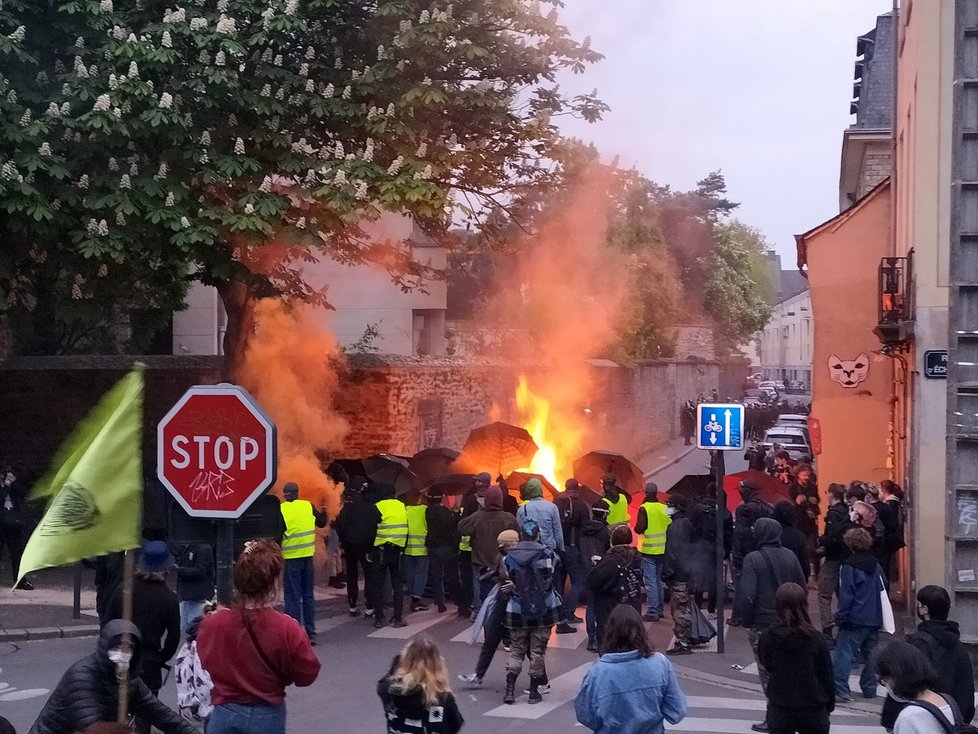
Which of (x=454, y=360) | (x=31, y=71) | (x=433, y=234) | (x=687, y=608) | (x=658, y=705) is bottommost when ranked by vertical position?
(x=687, y=608)

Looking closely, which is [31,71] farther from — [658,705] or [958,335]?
[658,705]

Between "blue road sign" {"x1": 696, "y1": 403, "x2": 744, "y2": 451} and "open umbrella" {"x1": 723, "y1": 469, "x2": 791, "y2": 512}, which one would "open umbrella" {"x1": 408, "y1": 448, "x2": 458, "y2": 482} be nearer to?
"open umbrella" {"x1": 723, "y1": 469, "x2": 791, "y2": 512}

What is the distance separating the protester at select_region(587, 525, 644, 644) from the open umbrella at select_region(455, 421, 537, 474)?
8.27 m

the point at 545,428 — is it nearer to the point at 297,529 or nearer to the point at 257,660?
the point at 297,529

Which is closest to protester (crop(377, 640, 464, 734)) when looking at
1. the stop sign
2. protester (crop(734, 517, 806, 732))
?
→ the stop sign

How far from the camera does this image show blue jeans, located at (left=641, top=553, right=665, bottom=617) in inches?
556

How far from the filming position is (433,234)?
20062mm

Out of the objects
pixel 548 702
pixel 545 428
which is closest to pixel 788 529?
pixel 548 702

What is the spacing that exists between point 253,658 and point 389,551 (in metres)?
8.43

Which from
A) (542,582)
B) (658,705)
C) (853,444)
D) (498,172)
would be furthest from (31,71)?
(853,444)

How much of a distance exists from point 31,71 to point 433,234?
7.26 metres

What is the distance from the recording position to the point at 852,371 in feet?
71.0

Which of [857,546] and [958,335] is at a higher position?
[958,335]

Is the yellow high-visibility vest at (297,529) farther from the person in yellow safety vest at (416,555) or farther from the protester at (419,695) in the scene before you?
the protester at (419,695)
